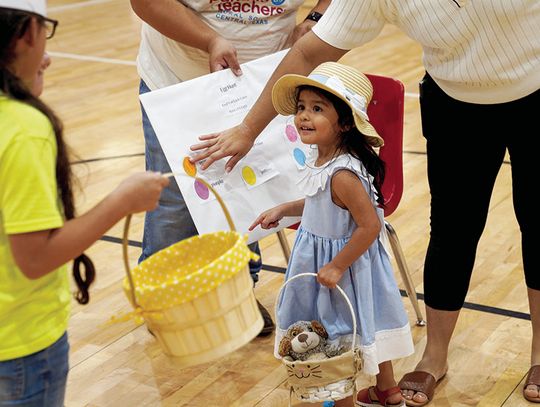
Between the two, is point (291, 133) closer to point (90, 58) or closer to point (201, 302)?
point (201, 302)

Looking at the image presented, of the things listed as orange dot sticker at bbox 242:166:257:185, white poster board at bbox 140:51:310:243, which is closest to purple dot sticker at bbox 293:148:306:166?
white poster board at bbox 140:51:310:243

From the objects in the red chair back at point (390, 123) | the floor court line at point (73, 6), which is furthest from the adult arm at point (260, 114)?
the floor court line at point (73, 6)

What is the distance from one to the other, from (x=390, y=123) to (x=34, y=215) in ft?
5.11

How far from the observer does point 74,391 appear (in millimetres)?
2801

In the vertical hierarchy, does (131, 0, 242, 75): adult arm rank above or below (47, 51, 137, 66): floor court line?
above

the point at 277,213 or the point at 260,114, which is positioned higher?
the point at 260,114

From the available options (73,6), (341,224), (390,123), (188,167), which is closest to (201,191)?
(188,167)

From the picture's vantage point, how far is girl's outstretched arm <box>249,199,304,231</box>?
2500 mm

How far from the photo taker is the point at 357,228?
2.30 meters

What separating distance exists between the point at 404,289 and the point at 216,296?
179 centimetres

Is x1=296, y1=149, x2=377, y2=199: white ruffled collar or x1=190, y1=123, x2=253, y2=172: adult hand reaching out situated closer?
x1=296, y1=149, x2=377, y2=199: white ruffled collar

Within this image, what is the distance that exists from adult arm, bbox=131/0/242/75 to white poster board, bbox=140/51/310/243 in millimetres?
42

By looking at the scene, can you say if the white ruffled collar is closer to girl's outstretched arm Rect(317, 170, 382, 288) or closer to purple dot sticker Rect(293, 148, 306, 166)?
girl's outstretched arm Rect(317, 170, 382, 288)

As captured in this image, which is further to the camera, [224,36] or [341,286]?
[224,36]
